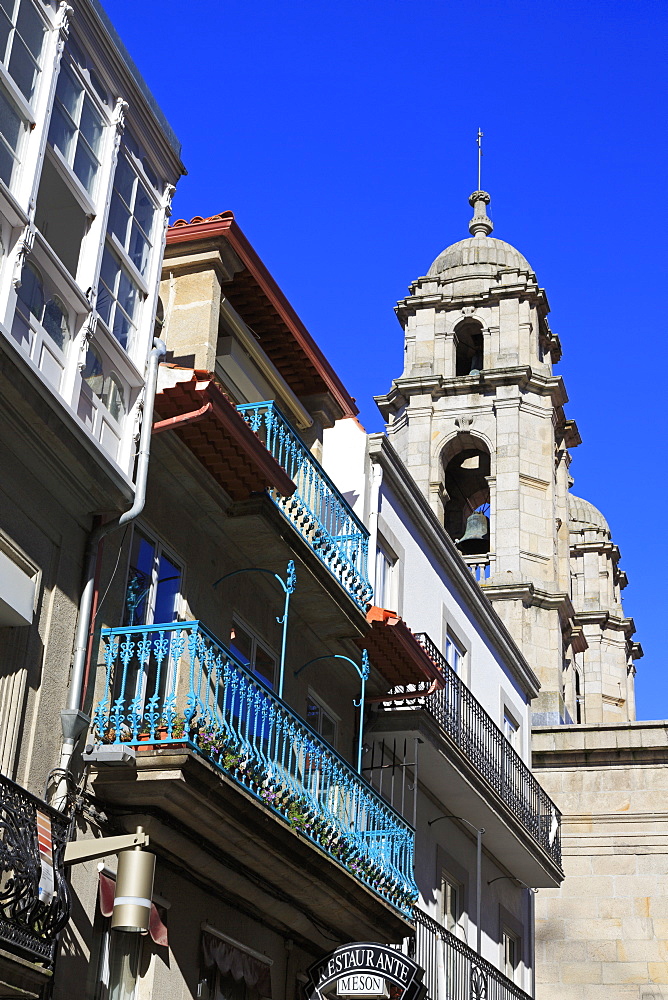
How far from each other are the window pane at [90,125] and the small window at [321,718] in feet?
21.9

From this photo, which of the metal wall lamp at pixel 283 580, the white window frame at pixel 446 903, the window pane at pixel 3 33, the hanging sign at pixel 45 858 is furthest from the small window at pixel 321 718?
the window pane at pixel 3 33

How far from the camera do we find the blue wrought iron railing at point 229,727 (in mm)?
11281

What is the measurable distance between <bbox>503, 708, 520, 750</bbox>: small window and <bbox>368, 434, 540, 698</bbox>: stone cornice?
78 centimetres

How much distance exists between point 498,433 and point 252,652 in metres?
23.2

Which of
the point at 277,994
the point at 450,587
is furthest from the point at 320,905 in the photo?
the point at 450,587

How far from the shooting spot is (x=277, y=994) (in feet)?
46.1

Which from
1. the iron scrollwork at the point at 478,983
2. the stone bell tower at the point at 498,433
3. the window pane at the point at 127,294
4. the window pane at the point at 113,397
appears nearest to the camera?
the window pane at the point at 113,397

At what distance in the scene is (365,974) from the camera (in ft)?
46.0

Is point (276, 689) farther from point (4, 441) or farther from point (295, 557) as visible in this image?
point (4, 441)

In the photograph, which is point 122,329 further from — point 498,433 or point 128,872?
point 498,433

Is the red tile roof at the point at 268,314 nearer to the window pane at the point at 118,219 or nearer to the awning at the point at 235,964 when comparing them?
the window pane at the point at 118,219

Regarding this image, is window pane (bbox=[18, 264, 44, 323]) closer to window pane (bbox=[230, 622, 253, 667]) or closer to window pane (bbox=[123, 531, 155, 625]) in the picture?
window pane (bbox=[123, 531, 155, 625])

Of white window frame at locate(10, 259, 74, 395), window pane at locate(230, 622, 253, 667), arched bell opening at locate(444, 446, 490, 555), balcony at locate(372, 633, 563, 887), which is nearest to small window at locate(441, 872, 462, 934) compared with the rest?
balcony at locate(372, 633, 563, 887)

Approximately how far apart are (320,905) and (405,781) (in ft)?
15.3
